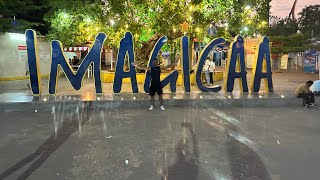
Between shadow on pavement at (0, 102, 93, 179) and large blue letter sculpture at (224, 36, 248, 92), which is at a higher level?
large blue letter sculpture at (224, 36, 248, 92)

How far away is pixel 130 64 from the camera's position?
12953 mm

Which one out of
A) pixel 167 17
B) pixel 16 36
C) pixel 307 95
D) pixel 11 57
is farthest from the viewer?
pixel 16 36

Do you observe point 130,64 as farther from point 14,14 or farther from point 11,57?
point 14,14

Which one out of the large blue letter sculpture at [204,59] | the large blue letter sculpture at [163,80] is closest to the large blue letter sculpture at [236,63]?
the large blue letter sculpture at [204,59]

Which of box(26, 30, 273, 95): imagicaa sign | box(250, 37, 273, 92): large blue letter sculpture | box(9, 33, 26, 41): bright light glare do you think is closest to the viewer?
box(26, 30, 273, 95): imagicaa sign

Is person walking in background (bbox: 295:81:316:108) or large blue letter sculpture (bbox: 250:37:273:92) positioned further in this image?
large blue letter sculpture (bbox: 250:37:273:92)

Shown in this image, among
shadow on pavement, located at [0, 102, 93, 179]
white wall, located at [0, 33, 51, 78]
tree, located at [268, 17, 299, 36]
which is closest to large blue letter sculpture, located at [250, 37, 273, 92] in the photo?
shadow on pavement, located at [0, 102, 93, 179]

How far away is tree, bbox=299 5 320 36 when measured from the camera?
43.6 metres

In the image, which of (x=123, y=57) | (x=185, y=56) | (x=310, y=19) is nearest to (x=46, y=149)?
(x=123, y=57)

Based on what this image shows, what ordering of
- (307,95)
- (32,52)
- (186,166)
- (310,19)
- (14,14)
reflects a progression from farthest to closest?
(310,19) < (14,14) < (32,52) < (307,95) < (186,166)

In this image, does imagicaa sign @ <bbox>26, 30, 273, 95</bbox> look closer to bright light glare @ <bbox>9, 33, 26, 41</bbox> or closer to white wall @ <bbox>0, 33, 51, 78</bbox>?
white wall @ <bbox>0, 33, 51, 78</bbox>

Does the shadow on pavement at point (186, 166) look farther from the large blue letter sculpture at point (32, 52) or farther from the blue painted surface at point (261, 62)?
the large blue letter sculpture at point (32, 52)

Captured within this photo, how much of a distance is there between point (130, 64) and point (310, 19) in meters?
38.8

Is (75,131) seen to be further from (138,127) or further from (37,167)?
(37,167)
